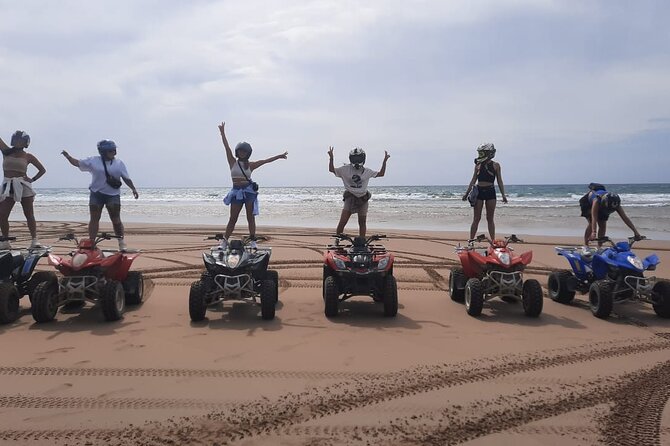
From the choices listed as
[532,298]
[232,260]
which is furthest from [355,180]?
[532,298]

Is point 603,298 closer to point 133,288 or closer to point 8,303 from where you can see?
point 133,288

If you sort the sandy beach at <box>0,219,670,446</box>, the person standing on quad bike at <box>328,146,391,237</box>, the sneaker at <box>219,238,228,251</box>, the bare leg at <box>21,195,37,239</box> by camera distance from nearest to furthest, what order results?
the sandy beach at <box>0,219,670,446</box>
the sneaker at <box>219,238,228,251</box>
the bare leg at <box>21,195,37,239</box>
the person standing on quad bike at <box>328,146,391,237</box>

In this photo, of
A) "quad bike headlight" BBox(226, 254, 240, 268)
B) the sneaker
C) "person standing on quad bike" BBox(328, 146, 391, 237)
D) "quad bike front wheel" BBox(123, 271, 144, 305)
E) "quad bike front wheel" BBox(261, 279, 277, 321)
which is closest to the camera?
"quad bike front wheel" BBox(261, 279, 277, 321)

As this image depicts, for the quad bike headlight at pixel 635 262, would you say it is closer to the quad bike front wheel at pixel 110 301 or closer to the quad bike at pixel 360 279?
the quad bike at pixel 360 279

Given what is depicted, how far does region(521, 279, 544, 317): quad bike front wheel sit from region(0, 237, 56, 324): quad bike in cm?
542

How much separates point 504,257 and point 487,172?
2133 millimetres

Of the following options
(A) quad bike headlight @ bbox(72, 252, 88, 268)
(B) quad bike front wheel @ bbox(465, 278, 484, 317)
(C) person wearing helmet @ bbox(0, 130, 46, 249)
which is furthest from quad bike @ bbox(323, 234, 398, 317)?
(C) person wearing helmet @ bbox(0, 130, 46, 249)

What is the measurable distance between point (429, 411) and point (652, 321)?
12.7 ft

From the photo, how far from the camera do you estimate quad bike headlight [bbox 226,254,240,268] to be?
5.64 meters

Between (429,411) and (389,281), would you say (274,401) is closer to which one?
(429,411)

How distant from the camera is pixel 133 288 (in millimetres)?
6281

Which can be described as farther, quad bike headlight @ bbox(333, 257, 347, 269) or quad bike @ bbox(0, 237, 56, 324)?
quad bike headlight @ bbox(333, 257, 347, 269)

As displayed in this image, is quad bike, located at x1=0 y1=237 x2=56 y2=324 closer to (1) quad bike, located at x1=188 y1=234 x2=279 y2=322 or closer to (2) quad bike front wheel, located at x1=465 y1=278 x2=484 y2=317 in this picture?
(1) quad bike, located at x1=188 y1=234 x2=279 y2=322

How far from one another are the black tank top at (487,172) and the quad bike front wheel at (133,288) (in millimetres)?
5291
